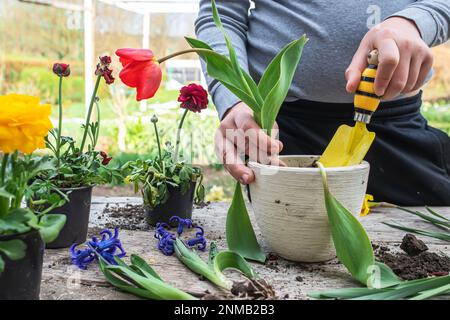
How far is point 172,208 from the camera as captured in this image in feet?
3.25

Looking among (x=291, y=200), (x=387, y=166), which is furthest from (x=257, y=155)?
(x=387, y=166)

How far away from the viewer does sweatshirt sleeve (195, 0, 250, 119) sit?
997 millimetres

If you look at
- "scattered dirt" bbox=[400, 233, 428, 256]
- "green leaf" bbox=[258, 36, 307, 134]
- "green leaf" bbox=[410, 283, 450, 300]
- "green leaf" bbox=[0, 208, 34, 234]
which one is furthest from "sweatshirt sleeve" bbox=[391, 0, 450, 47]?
"green leaf" bbox=[0, 208, 34, 234]

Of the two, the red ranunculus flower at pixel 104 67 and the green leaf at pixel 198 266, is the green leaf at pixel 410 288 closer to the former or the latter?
the green leaf at pixel 198 266

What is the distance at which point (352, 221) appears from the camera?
2.26 feet

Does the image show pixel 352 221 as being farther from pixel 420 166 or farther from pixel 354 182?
pixel 420 166

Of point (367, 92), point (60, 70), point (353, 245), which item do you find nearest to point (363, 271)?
point (353, 245)

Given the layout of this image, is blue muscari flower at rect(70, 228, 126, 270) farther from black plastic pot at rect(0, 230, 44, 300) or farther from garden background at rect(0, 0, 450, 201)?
garden background at rect(0, 0, 450, 201)

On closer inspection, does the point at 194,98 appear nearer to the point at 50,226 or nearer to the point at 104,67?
the point at 104,67

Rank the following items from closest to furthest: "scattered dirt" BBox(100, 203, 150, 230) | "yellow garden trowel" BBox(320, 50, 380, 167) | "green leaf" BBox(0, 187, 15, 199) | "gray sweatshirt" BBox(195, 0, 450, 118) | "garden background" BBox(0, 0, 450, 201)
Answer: "green leaf" BBox(0, 187, 15, 199)
"yellow garden trowel" BBox(320, 50, 380, 167)
"scattered dirt" BBox(100, 203, 150, 230)
"gray sweatshirt" BBox(195, 0, 450, 118)
"garden background" BBox(0, 0, 450, 201)

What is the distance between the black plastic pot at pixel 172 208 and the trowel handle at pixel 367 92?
0.38 m

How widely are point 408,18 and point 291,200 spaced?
15.3 inches

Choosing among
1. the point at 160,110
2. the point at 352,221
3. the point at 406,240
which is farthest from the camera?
the point at 160,110

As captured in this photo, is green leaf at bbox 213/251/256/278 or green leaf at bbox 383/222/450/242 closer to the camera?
green leaf at bbox 213/251/256/278
